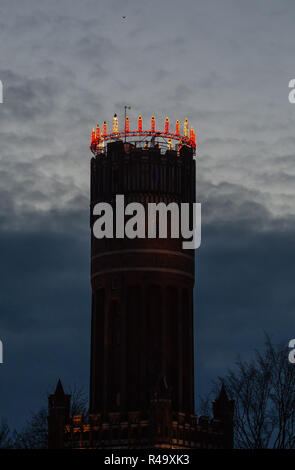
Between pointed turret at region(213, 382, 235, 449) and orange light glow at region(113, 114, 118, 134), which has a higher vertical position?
orange light glow at region(113, 114, 118, 134)

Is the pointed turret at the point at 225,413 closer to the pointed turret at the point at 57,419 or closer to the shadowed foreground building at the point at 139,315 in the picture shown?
the shadowed foreground building at the point at 139,315

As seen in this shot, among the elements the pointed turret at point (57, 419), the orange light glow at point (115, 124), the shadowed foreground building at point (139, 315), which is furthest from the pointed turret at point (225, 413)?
the orange light glow at point (115, 124)

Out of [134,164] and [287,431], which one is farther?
[134,164]

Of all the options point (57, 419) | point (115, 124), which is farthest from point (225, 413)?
point (115, 124)

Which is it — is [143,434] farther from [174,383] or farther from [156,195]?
[156,195]

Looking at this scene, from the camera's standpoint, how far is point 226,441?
115125 mm

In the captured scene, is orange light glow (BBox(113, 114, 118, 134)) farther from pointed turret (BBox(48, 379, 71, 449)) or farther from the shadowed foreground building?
pointed turret (BBox(48, 379, 71, 449))

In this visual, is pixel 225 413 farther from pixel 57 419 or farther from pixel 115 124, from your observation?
pixel 115 124

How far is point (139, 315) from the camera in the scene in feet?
384

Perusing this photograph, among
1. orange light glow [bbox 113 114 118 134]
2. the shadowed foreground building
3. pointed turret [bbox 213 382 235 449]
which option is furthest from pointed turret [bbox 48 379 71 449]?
orange light glow [bbox 113 114 118 134]

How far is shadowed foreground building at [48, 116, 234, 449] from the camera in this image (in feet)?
373

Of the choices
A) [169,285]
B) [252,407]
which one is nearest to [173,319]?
[169,285]

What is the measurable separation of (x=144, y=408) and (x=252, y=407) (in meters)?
9.31

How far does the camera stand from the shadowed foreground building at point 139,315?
113812mm
